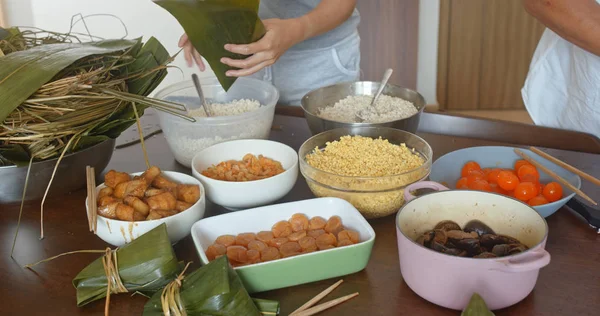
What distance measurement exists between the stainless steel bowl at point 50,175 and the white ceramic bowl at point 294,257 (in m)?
0.41

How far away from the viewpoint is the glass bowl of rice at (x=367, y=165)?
1.15 m

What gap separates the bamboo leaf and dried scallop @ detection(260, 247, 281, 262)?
0.54 m

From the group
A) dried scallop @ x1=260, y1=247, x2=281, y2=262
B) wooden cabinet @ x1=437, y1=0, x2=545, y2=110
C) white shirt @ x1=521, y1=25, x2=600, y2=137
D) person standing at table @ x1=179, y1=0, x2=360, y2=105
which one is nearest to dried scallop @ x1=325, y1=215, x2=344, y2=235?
dried scallop @ x1=260, y1=247, x2=281, y2=262

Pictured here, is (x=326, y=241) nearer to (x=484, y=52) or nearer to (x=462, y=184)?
(x=462, y=184)

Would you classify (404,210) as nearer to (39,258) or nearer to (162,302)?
(162,302)

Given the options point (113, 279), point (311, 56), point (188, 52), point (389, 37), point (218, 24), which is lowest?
point (389, 37)

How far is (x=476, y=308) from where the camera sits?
84 centimetres

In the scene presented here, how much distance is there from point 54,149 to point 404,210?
756mm

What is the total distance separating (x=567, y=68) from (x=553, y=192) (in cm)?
74

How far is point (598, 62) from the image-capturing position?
1591 millimetres

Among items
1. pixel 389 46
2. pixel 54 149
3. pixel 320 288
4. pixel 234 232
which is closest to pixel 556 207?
pixel 320 288

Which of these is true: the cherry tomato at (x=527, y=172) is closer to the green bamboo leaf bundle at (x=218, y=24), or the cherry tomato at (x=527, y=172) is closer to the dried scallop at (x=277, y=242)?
the dried scallop at (x=277, y=242)

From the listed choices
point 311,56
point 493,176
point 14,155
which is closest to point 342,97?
point 311,56

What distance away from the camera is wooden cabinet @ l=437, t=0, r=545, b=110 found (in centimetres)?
362
